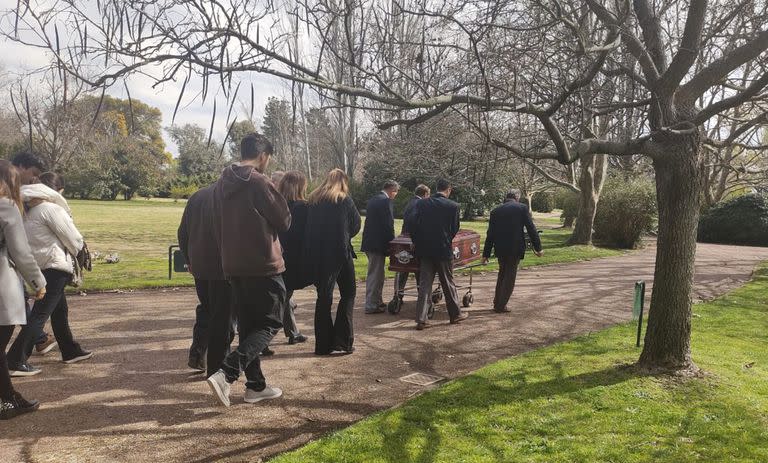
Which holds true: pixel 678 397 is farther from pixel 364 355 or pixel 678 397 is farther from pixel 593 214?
pixel 593 214

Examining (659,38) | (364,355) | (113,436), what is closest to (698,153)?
(659,38)

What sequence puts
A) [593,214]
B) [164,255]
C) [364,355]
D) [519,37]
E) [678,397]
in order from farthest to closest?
1. [593,214]
2. [164,255]
3. [364,355]
4. [519,37]
5. [678,397]

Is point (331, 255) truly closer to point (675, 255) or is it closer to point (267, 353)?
point (267, 353)

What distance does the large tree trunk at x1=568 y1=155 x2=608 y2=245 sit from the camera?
1961cm

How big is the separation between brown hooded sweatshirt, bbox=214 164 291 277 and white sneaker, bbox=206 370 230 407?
2.54ft

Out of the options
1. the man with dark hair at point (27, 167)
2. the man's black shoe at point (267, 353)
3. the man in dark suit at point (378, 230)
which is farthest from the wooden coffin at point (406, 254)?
the man with dark hair at point (27, 167)

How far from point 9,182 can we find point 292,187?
8.86 ft

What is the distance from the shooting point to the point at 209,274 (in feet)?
15.6

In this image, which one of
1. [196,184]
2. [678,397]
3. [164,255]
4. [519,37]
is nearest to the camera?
[678,397]

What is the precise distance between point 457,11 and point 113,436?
4420 mm

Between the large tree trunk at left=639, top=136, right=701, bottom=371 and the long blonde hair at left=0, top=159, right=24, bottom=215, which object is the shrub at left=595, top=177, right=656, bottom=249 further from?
the long blonde hair at left=0, top=159, right=24, bottom=215

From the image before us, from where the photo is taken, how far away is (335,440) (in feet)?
12.6

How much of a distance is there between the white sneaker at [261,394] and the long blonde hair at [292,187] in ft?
7.32

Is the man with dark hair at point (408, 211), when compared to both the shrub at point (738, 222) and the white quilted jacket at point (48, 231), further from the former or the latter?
the shrub at point (738, 222)
